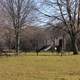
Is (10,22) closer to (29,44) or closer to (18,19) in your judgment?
(18,19)

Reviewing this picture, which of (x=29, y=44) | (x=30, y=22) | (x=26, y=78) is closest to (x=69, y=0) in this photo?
(x=30, y=22)

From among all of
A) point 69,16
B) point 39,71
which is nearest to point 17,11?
point 69,16

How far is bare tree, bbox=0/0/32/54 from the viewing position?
63312 millimetres

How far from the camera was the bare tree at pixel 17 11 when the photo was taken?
63.3 meters

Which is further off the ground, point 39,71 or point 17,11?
point 17,11

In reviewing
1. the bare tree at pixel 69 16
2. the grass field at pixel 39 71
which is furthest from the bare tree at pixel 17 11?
the grass field at pixel 39 71

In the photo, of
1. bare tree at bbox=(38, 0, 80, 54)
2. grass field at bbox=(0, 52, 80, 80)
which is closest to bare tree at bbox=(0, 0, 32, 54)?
bare tree at bbox=(38, 0, 80, 54)

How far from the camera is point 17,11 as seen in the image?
209 ft

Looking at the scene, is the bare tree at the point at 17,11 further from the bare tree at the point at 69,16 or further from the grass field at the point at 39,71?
the grass field at the point at 39,71

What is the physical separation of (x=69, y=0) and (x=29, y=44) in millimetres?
48222

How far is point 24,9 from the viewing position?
211 ft

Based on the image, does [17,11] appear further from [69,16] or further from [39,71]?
[39,71]

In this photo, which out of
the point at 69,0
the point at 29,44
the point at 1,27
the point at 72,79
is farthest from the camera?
the point at 29,44

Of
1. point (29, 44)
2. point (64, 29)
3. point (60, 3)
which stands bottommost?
point (29, 44)
